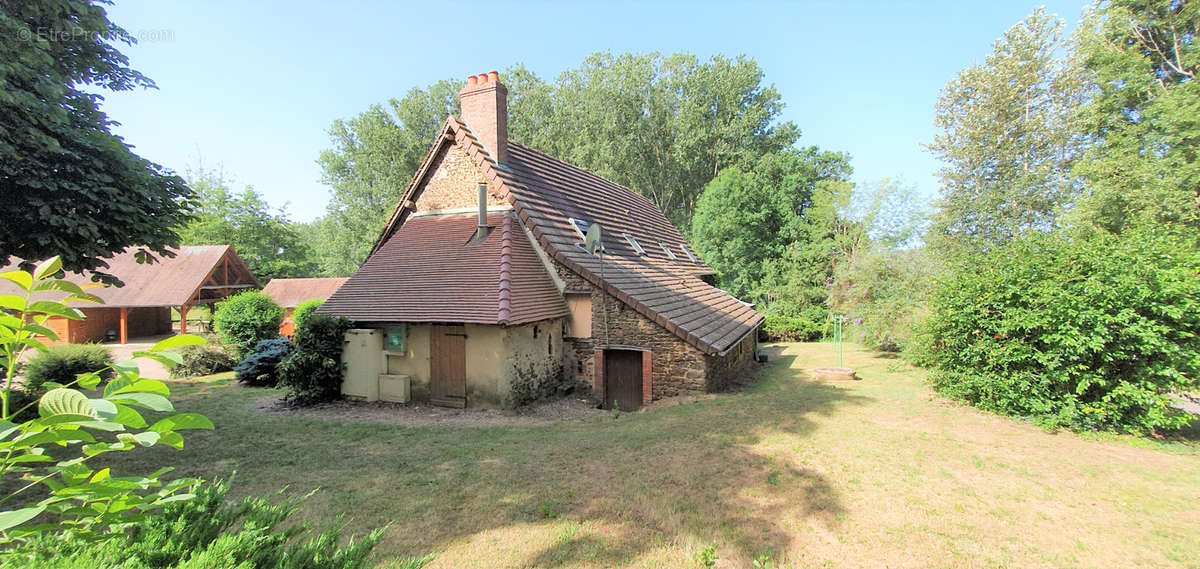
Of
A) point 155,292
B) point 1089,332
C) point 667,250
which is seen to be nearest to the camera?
point 1089,332

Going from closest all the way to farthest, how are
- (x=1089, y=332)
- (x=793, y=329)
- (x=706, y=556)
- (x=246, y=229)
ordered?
1. (x=706, y=556)
2. (x=1089, y=332)
3. (x=793, y=329)
4. (x=246, y=229)

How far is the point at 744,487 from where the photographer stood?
637 centimetres

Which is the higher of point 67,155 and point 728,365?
point 67,155

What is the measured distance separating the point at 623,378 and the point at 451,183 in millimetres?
7958

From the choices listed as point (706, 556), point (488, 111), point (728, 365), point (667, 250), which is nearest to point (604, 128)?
point (667, 250)

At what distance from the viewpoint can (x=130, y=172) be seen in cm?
875

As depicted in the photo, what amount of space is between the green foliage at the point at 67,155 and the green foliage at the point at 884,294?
68.3ft

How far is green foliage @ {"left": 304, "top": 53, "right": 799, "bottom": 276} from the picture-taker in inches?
1389

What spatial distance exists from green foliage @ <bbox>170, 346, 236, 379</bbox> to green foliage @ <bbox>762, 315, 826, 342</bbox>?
26020 millimetres

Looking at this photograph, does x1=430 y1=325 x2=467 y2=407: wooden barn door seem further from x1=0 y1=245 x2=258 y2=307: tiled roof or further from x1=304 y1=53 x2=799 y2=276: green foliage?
x1=304 y1=53 x2=799 y2=276: green foliage

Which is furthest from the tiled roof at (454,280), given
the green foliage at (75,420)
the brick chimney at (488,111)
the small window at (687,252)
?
the small window at (687,252)

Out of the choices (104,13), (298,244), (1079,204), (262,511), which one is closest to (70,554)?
(262,511)

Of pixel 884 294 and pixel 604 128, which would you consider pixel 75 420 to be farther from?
pixel 604 128

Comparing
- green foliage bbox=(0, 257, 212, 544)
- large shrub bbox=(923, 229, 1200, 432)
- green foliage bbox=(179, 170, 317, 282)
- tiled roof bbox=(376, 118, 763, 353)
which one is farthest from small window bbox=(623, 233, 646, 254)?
green foliage bbox=(179, 170, 317, 282)
